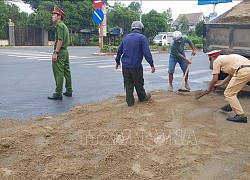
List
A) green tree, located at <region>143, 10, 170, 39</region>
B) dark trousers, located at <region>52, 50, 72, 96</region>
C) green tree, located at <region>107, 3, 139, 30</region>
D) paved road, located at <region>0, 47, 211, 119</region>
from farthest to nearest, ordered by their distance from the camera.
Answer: green tree, located at <region>143, 10, 170, 39</region>, green tree, located at <region>107, 3, 139, 30</region>, dark trousers, located at <region>52, 50, 72, 96</region>, paved road, located at <region>0, 47, 211, 119</region>

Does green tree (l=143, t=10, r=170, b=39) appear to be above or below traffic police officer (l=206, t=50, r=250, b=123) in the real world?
above

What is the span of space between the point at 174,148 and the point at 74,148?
3.89 feet

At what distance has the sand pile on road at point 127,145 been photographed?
10.5 ft

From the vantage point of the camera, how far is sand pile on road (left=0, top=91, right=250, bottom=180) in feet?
10.5

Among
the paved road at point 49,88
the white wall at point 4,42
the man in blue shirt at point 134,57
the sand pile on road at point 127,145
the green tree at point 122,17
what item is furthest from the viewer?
the green tree at point 122,17

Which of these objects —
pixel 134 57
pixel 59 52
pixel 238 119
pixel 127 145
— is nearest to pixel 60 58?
pixel 59 52

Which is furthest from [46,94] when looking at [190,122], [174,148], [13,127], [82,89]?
[174,148]

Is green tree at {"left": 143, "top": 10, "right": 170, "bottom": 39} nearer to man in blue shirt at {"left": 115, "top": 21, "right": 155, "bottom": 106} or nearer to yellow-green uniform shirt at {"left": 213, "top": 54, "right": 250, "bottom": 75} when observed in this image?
man in blue shirt at {"left": 115, "top": 21, "right": 155, "bottom": 106}

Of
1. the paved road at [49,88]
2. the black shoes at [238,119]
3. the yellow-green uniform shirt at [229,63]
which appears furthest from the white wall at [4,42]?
the black shoes at [238,119]

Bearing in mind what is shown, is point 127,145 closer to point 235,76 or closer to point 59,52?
point 235,76

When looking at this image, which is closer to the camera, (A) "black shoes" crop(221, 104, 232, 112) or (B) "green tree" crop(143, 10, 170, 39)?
(A) "black shoes" crop(221, 104, 232, 112)

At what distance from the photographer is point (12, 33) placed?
112ft

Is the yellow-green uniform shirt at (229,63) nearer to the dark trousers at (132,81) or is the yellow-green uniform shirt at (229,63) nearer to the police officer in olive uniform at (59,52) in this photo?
the dark trousers at (132,81)

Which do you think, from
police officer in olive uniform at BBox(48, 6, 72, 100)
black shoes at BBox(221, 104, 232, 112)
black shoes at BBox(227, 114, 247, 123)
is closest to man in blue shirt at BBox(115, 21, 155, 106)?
police officer in olive uniform at BBox(48, 6, 72, 100)
